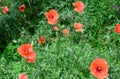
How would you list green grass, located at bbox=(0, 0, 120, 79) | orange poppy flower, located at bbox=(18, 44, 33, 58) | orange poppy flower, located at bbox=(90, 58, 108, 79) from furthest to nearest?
green grass, located at bbox=(0, 0, 120, 79)
orange poppy flower, located at bbox=(18, 44, 33, 58)
orange poppy flower, located at bbox=(90, 58, 108, 79)

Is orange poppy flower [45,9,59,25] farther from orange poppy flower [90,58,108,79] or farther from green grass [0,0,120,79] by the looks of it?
orange poppy flower [90,58,108,79]

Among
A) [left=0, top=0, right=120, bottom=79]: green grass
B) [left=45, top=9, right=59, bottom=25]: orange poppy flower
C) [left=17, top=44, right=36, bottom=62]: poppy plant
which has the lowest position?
[left=0, top=0, right=120, bottom=79]: green grass

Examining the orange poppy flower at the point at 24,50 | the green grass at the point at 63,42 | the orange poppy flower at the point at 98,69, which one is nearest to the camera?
the orange poppy flower at the point at 98,69

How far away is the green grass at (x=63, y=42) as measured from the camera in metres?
3.24

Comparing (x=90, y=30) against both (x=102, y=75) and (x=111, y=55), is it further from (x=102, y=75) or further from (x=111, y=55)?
(x=102, y=75)

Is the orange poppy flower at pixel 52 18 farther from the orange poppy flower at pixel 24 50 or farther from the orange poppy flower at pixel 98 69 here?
the orange poppy flower at pixel 98 69

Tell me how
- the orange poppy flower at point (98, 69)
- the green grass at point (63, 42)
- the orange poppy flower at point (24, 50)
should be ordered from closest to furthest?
the orange poppy flower at point (98, 69)
the orange poppy flower at point (24, 50)
the green grass at point (63, 42)

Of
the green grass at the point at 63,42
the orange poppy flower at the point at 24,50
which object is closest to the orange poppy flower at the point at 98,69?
the green grass at the point at 63,42

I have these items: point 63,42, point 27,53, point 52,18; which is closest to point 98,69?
point 27,53

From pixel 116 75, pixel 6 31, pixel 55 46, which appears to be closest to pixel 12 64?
pixel 55 46

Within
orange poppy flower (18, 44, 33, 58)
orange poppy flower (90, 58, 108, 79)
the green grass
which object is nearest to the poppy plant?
orange poppy flower (18, 44, 33, 58)

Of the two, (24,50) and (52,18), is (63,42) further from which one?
(24,50)

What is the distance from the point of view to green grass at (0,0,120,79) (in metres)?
3.24

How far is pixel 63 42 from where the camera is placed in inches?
152
